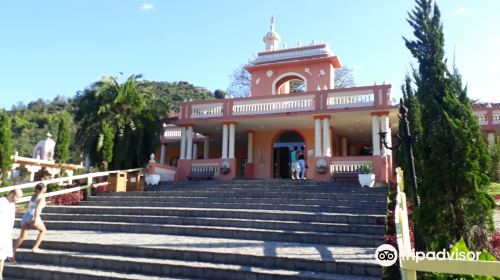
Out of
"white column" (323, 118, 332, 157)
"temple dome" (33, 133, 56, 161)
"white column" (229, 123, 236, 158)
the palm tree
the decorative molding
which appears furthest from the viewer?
"temple dome" (33, 133, 56, 161)

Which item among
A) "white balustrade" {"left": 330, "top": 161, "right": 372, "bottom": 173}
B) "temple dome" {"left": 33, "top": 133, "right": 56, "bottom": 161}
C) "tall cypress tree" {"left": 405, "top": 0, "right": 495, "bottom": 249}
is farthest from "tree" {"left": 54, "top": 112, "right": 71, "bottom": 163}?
"tall cypress tree" {"left": 405, "top": 0, "right": 495, "bottom": 249}

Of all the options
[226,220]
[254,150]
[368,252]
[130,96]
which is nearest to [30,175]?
[130,96]

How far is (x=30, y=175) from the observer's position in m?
35.6

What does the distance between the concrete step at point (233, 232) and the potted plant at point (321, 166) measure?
7.10m

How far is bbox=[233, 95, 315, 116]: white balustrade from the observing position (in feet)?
53.7

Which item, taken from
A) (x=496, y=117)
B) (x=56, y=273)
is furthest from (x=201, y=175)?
(x=496, y=117)

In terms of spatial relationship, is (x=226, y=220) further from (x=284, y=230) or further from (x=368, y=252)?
(x=368, y=252)

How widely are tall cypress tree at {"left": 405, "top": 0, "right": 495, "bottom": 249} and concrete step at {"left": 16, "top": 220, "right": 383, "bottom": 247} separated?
45.2 inches

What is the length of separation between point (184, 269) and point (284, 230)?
112 inches

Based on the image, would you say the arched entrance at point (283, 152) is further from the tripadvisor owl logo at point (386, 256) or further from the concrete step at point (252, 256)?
the tripadvisor owl logo at point (386, 256)

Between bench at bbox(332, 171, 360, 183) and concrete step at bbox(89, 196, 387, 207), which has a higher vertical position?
bench at bbox(332, 171, 360, 183)

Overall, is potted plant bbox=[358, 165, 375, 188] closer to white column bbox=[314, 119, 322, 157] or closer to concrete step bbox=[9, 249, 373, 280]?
white column bbox=[314, 119, 322, 157]

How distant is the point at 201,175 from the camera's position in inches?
680

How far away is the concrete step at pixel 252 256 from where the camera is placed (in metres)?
5.82
